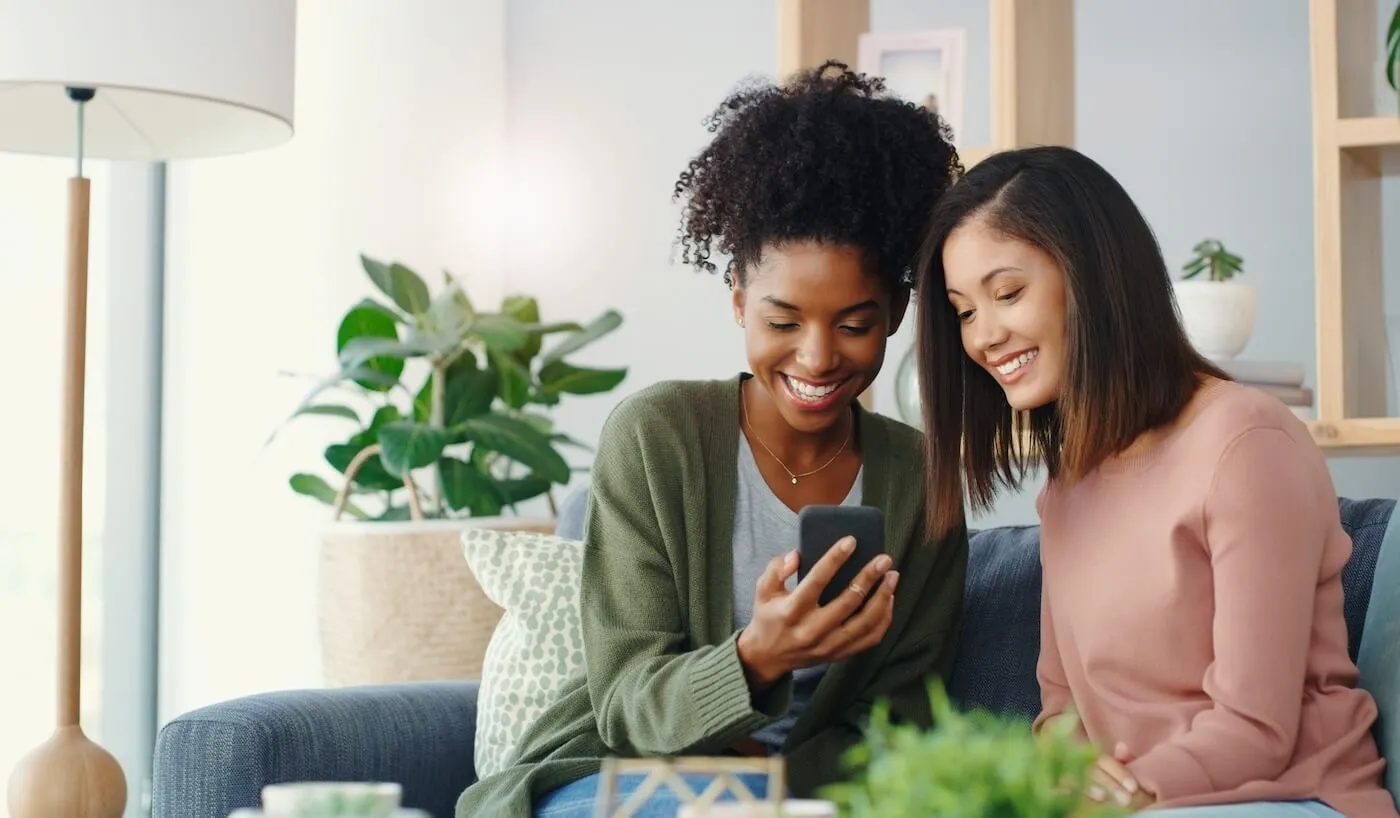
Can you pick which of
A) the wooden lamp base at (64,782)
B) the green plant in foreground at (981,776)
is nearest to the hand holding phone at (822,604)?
the green plant in foreground at (981,776)

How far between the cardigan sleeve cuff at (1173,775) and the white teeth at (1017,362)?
0.35 m

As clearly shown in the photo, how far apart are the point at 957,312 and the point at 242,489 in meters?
2.00

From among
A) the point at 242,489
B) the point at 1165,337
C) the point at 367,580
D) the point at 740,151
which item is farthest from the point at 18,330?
the point at 1165,337

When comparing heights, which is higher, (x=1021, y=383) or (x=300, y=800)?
(x=1021, y=383)

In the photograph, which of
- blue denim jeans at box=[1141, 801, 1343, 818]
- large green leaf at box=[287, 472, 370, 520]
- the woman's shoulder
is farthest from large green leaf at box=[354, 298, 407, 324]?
blue denim jeans at box=[1141, 801, 1343, 818]

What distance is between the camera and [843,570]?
1.31 m

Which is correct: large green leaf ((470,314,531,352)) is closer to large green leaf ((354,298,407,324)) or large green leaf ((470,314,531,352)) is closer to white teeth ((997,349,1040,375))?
large green leaf ((354,298,407,324))

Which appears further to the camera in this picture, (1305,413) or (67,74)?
(1305,413)

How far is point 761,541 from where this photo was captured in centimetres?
159

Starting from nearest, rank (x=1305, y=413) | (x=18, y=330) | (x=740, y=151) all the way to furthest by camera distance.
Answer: (x=740, y=151) < (x=1305, y=413) < (x=18, y=330)

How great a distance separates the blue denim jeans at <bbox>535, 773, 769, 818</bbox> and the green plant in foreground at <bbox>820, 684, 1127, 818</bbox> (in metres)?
0.61

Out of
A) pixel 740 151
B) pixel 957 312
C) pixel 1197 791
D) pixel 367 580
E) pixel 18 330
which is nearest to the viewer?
pixel 1197 791

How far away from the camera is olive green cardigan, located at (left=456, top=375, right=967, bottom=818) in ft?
4.90

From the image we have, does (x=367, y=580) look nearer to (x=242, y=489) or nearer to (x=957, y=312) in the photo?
(x=242, y=489)
